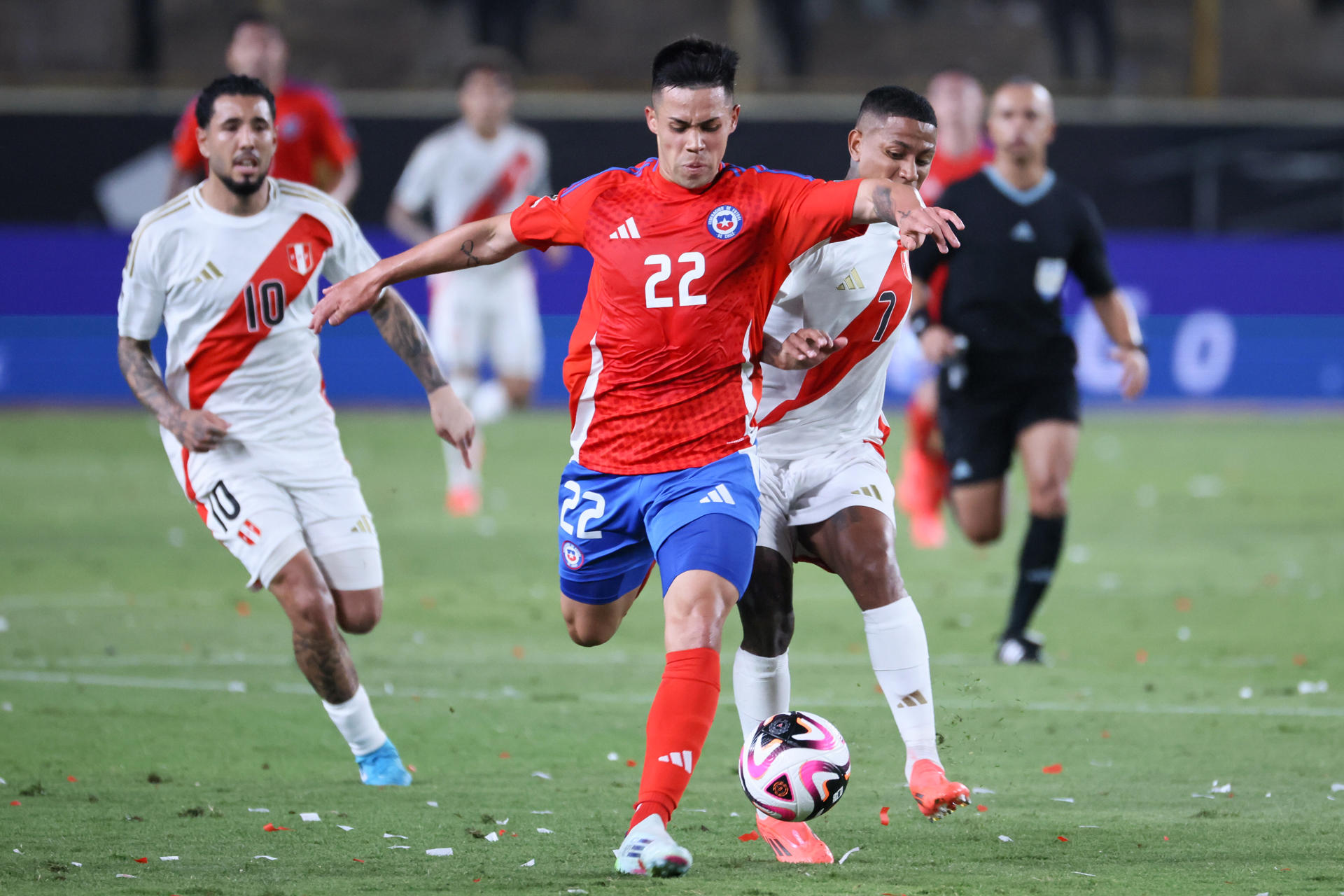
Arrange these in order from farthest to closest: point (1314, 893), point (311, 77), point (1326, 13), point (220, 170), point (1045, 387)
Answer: point (1326, 13) → point (311, 77) → point (1045, 387) → point (220, 170) → point (1314, 893)

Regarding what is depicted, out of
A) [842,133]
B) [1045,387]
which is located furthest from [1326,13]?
[1045,387]

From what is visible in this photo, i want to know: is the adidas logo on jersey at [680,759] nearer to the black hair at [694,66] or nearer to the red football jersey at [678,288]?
the red football jersey at [678,288]

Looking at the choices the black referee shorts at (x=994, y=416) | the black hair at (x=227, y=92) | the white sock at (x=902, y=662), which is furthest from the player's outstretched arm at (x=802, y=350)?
the black referee shorts at (x=994, y=416)

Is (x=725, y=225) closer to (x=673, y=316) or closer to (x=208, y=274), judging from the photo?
(x=673, y=316)

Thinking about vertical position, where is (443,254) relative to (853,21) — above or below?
below

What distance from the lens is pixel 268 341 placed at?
612cm

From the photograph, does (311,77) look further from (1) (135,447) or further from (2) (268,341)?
(2) (268,341)

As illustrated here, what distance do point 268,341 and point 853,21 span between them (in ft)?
57.0

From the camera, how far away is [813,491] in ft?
17.4

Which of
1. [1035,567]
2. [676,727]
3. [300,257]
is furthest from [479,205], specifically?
[676,727]

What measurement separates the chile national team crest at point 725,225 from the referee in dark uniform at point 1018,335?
314 cm

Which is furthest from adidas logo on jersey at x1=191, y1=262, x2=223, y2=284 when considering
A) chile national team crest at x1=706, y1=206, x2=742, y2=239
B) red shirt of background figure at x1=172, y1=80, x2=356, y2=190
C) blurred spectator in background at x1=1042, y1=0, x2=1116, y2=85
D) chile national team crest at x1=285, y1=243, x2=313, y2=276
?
blurred spectator in background at x1=1042, y1=0, x2=1116, y2=85

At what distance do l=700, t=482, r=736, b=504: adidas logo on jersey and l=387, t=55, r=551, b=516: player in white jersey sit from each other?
9041 mm

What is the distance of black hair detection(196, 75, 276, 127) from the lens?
5.97m
